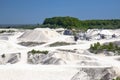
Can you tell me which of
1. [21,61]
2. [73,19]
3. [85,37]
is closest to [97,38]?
[85,37]

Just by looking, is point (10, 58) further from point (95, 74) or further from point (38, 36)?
point (38, 36)

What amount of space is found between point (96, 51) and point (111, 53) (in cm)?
295

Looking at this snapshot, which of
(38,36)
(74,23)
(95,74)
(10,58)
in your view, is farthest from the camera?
(74,23)

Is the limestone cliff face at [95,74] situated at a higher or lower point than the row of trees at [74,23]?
lower

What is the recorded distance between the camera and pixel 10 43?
7081 centimetres

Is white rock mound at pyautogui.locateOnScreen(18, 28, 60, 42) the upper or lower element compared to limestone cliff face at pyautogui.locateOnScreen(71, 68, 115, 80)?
upper

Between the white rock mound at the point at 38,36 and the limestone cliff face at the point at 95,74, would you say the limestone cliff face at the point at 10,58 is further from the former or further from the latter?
the white rock mound at the point at 38,36

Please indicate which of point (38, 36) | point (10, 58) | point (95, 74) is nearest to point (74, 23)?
point (38, 36)

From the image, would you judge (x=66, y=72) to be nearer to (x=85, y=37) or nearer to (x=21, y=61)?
(x=21, y=61)

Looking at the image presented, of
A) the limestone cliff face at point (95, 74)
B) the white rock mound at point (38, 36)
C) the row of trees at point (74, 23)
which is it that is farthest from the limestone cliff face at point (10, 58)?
the row of trees at point (74, 23)

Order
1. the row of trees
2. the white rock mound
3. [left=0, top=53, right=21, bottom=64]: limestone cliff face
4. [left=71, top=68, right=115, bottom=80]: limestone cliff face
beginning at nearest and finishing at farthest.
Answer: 1. [left=71, top=68, right=115, bottom=80]: limestone cliff face
2. [left=0, top=53, right=21, bottom=64]: limestone cliff face
3. the white rock mound
4. the row of trees

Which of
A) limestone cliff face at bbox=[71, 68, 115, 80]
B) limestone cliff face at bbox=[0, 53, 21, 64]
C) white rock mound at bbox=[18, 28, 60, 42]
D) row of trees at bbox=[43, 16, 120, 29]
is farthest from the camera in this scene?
row of trees at bbox=[43, 16, 120, 29]

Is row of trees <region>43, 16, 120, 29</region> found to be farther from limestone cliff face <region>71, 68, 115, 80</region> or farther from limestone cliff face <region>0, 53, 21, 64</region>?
limestone cliff face <region>71, 68, 115, 80</region>

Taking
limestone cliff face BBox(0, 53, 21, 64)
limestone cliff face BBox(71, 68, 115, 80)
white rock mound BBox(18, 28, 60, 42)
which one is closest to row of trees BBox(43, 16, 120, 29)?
white rock mound BBox(18, 28, 60, 42)
